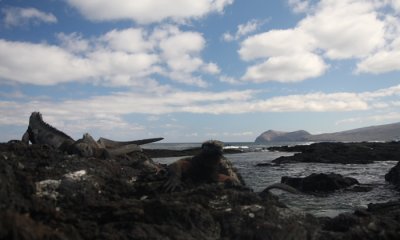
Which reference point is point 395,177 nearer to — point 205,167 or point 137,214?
point 205,167

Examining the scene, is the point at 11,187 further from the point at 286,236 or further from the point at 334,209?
the point at 334,209

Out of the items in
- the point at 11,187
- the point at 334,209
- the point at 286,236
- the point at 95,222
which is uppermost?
the point at 11,187

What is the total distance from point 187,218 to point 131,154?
10.9 meters

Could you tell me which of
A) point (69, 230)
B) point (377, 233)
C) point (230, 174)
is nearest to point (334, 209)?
point (230, 174)

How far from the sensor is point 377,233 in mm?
5121

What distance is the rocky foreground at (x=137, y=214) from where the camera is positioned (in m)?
4.15

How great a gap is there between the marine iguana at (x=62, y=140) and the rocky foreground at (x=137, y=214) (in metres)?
6.70

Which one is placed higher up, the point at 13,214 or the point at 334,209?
the point at 13,214

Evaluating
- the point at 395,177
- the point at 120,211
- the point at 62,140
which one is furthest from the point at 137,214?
the point at 395,177

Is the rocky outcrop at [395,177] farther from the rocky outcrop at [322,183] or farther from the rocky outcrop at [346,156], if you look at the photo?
the rocky outcrop at [346,156]

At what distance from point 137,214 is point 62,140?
11.1 metres

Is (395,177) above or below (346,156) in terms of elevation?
below

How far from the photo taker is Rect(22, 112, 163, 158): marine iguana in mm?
13010

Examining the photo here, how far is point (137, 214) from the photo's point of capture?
4641mm
